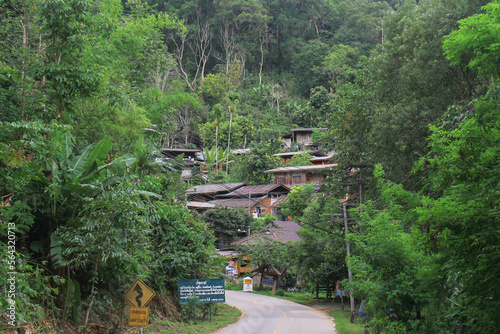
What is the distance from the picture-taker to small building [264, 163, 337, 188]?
49469 mm

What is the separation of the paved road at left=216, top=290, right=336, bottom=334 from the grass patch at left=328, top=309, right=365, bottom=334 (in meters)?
0.31

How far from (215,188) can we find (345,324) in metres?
34.5

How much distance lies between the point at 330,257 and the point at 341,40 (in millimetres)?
60577

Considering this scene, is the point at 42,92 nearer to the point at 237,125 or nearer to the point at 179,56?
the point at 237,125

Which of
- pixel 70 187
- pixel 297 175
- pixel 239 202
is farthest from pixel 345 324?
pixel 297 175

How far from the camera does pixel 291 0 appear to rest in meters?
82.3

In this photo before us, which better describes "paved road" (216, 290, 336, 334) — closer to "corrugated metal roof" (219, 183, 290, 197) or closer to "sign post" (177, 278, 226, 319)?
"sign post" (177, 278, 226, 319)

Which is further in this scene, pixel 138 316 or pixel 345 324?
pixel 345 324

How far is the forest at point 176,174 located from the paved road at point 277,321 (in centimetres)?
286

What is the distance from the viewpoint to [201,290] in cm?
1680

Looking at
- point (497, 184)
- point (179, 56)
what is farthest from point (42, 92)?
point (179, 56)

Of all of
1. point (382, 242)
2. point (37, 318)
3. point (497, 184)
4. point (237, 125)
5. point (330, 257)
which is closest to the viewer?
point (497, 184)

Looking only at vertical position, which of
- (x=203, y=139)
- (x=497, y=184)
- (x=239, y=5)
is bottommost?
(x=497, y=184)

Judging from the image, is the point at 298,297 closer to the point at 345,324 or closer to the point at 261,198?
the point at 345,324
